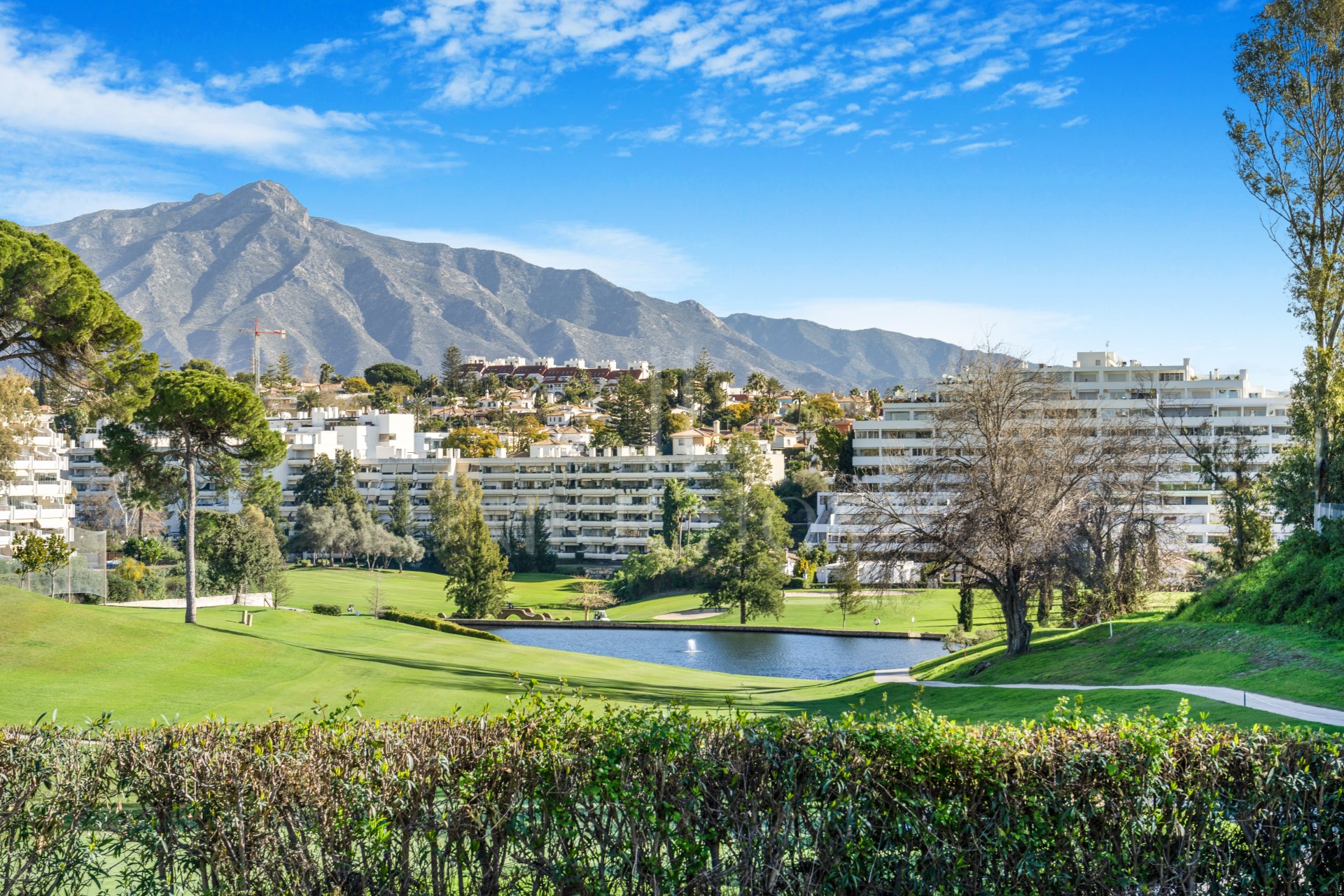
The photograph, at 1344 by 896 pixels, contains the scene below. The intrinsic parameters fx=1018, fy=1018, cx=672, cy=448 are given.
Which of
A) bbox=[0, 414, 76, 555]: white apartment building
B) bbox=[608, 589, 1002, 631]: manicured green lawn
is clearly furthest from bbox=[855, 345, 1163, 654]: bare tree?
bbox=[0, 414, 76, 555]: white apartment building

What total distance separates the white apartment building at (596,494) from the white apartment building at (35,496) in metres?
35.6

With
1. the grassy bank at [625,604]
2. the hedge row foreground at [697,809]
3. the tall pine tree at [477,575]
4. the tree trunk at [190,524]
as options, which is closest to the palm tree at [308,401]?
the grassy bank at [625,604]

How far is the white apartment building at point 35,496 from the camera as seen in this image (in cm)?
5731

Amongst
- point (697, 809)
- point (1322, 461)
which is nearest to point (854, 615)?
point (1322, 461)

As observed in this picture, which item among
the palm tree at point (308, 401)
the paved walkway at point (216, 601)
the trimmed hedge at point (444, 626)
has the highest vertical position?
the palm tree at point (308, 401)

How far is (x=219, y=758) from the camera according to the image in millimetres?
6625

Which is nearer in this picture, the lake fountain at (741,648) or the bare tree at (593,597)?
the lake fountain at (741,648)

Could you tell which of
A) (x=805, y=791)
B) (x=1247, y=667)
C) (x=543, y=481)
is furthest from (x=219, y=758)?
(x=543, y=481)

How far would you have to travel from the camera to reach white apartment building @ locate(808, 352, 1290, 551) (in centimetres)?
7338

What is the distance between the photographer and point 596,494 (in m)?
92.7

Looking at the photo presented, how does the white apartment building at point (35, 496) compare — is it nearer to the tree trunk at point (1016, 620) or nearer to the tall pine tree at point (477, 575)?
the tall pine tree at point (477, 575)

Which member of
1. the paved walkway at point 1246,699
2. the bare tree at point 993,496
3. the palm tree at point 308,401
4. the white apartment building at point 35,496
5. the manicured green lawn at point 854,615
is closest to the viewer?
the paved walkway at point 1246,699

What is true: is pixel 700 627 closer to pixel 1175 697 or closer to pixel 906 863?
pixel 1175 697

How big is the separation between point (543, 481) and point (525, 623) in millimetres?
40059
